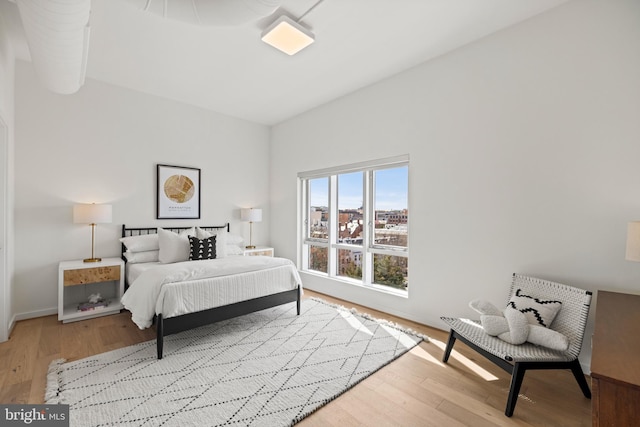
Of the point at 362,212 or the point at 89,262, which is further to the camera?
the point at 362,212

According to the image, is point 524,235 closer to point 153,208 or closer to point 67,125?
point 153,208

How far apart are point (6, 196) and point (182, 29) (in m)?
2.28

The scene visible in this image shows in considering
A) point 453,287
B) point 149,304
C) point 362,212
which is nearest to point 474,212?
point 453,287

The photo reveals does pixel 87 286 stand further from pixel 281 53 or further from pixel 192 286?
pixel 281 53

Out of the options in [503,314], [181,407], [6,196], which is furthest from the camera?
[6,196]

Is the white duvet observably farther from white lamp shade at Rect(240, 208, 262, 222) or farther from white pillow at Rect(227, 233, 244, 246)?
white lamp shade at Rect(240, 208, 262, 222)

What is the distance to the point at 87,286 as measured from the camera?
361 cm

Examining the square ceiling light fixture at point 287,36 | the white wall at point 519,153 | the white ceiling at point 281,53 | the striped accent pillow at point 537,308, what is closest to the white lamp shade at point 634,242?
the white wall at point 519,153

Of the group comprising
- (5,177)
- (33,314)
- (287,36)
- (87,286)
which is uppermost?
(287,36)

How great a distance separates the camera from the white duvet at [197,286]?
2443 millimetres

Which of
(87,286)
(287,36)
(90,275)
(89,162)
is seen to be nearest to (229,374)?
(90,275)

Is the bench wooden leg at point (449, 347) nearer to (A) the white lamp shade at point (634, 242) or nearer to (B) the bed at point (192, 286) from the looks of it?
(A) the white lamp shade at point (634, 242)

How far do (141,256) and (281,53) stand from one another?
2920 millimetres

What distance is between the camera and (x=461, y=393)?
2004 millimetres
